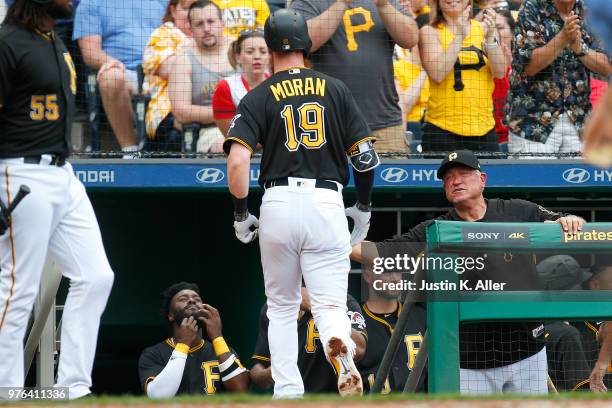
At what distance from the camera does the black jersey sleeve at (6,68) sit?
4.81m

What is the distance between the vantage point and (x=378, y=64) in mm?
8102

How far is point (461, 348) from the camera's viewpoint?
6031 millimetres

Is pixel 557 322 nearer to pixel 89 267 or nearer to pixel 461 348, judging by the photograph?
pixel 461 348

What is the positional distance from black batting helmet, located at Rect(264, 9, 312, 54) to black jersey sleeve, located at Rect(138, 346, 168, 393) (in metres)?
2.49

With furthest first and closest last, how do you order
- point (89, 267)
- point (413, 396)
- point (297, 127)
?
point (297, 127) → point (89, 267) → point (413, 396)

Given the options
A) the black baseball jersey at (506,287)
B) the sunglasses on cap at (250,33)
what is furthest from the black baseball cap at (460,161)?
the sunglasses on cap at (250,33)

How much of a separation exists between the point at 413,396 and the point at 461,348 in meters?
1.68

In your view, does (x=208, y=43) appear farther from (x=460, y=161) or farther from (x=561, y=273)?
(x=561, y=273)

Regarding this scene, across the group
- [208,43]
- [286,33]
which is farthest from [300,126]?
[208,43]

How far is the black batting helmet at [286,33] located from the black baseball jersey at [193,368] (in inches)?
94.6

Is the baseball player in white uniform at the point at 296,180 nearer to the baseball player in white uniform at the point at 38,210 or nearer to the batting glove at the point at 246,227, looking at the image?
the batting glove at the point at 246,227

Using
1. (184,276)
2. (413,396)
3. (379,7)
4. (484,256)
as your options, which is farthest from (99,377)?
(413,396)

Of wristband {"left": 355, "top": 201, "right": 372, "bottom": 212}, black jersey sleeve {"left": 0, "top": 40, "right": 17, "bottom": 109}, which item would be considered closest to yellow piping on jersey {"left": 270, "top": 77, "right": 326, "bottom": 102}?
wristband {"left": 355, "top": 201, "right": 372, "bottom": 212}

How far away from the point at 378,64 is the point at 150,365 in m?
2.70
